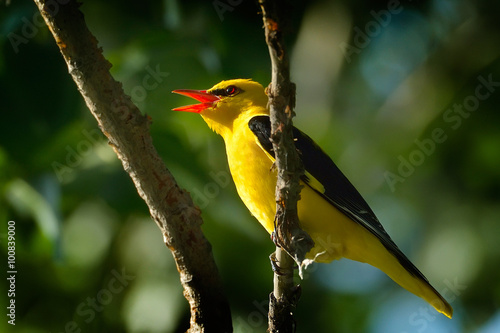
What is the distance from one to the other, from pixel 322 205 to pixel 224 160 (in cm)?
131

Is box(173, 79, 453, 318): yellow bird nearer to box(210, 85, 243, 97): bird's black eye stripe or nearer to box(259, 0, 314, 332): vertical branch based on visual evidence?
box(210, 85, 243, 97): bird's black eye stripe

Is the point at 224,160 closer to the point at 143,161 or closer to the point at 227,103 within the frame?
the point at 227,103

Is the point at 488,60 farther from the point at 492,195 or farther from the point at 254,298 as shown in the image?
the point at 254,298

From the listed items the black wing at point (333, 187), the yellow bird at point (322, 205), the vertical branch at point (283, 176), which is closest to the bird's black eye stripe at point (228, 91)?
the yellow bird at point (322, 205)

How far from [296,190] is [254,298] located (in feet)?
7.42

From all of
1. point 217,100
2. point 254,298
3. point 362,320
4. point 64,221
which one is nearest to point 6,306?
point 64,221

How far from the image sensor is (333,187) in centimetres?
400

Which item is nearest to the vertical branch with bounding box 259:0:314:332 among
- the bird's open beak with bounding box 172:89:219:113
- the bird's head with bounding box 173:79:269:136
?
the bird's head with bounding box 173:79:269:136

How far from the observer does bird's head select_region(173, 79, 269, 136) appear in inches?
173

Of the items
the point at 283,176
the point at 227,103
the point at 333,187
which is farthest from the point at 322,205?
the point at 283,176

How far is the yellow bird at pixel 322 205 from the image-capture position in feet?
12.6

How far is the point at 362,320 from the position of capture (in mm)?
4914

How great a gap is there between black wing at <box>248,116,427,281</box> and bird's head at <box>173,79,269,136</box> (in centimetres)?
36

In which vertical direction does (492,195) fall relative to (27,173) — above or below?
above
